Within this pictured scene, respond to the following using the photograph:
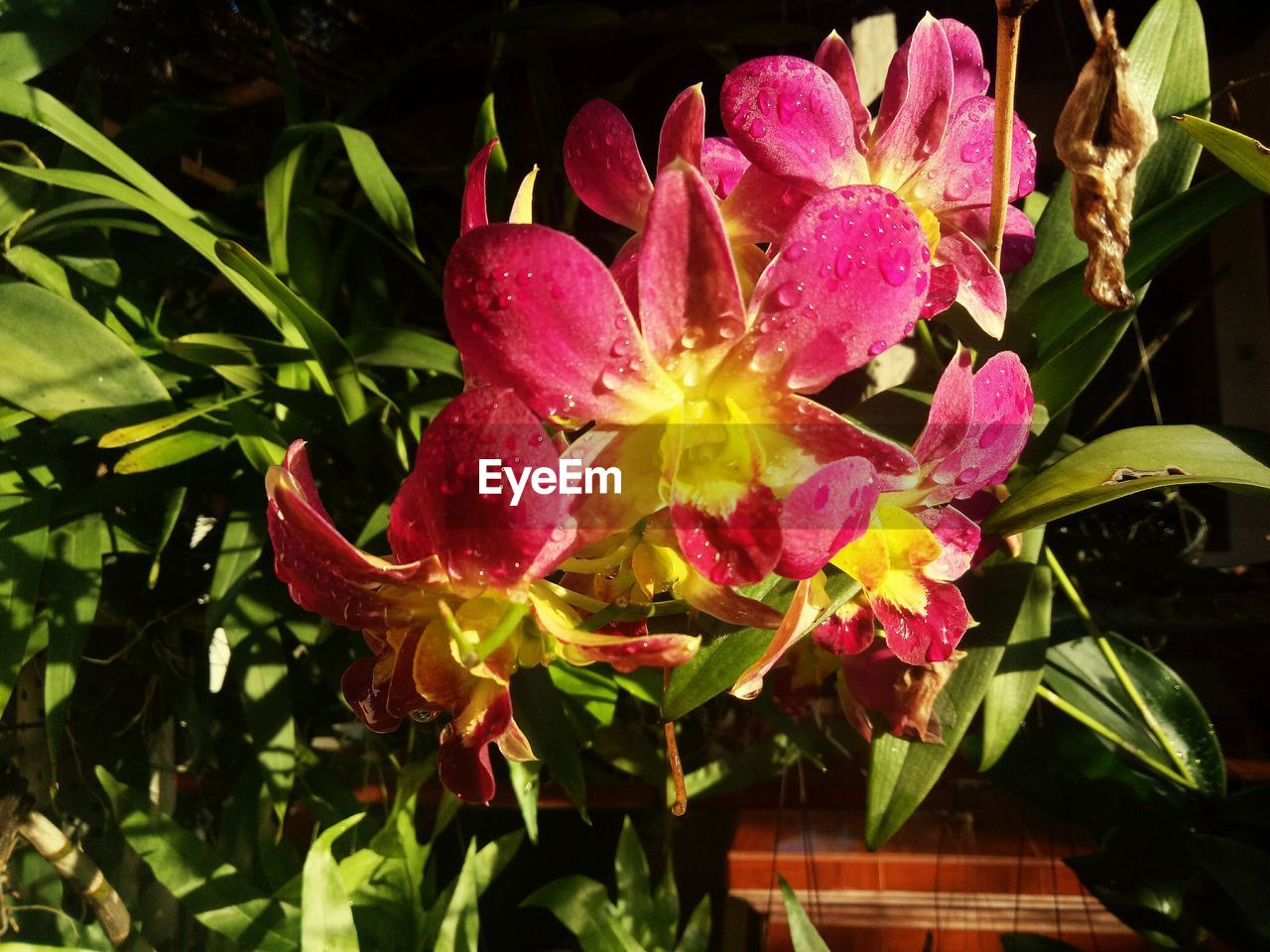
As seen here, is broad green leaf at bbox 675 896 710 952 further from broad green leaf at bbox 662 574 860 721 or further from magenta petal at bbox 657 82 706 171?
magenta petal at bbox 657 82 706 171

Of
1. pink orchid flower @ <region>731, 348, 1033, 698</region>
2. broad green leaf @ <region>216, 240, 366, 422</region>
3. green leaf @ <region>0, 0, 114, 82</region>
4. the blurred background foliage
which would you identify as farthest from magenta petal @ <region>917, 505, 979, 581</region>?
green leaf @ <region>0, 0, 114, 82</region>

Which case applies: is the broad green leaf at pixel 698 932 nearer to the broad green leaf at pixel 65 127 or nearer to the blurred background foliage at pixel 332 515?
the blurred background foliage at pixel 332 515

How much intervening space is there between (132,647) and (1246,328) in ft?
3.40

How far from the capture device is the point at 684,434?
0.83 ft

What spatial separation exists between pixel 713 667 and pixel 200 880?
1.48 feet

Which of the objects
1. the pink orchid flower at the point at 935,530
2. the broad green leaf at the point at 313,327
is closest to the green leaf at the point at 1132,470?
the pink orchid flower at the point at 935,530

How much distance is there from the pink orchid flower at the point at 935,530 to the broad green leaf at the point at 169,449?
0.40m

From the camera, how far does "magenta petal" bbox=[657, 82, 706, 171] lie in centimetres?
31

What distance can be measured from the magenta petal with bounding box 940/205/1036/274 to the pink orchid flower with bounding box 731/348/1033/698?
0.08m

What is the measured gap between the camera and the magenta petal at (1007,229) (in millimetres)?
362

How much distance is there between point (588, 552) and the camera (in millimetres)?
289

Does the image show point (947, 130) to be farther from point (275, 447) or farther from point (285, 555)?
point (275, 447)

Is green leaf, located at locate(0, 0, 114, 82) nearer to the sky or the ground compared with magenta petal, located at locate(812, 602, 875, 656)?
nearer to the sky

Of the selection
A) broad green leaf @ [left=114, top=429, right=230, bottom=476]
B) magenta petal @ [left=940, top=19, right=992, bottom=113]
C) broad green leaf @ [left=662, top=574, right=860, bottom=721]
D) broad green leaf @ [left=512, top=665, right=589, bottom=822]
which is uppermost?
magenta petal @ [left=940, top=19, right=992, bottom=113]
